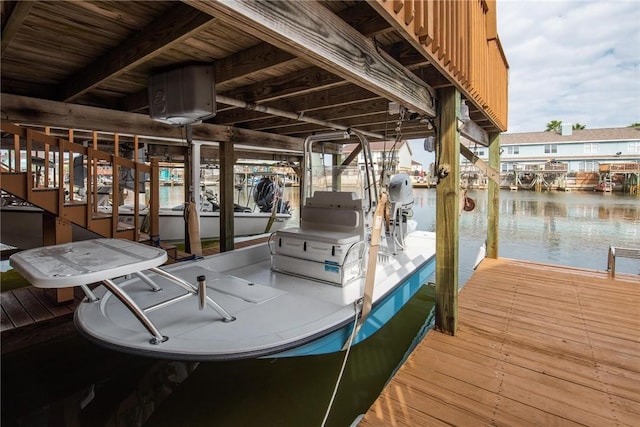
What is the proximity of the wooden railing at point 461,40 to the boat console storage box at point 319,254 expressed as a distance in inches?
70.8

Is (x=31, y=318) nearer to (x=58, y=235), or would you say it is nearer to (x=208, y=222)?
(x=58, y=235)

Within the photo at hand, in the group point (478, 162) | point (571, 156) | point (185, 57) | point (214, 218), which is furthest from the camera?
point (571, 156)

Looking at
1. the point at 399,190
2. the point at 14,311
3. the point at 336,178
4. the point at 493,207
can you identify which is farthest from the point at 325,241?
the point at 493,207

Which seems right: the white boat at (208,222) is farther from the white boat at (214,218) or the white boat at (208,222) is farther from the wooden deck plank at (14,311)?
the wooden deck plank at (14,311)

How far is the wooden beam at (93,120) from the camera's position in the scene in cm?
330

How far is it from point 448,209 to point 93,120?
4021 mm

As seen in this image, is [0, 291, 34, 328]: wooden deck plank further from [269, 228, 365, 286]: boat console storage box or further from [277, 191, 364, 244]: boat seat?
[277, 191, 364, 244]: boat seat

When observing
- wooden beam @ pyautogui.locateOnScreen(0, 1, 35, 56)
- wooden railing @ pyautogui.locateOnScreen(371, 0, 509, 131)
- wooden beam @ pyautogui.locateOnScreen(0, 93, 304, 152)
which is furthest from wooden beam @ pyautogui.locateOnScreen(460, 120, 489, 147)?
wooden beam @ pyautogui.locateOnScreen(0, 1, 35, 56)

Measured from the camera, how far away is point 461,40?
2559mm

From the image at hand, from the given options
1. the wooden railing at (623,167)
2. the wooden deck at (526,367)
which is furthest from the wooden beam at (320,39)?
the wooden railing at (623,167)

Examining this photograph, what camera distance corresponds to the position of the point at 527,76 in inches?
1196

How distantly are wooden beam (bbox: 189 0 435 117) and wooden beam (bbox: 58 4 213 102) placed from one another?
67cm

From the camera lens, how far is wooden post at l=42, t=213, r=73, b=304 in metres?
3.56

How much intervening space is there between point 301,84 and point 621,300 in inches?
170
